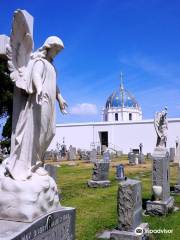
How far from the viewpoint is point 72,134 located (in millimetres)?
51562

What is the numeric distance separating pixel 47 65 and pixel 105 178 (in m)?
11.0

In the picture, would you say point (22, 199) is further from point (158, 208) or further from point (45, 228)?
point (158, 208)

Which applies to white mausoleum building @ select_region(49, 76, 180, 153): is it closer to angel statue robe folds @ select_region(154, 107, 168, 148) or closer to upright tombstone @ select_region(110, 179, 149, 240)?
angel statue robe folds @ select_region(154, 107, 168, 148)

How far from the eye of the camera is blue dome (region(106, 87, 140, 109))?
208ft

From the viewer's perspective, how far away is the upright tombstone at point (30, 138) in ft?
12.2

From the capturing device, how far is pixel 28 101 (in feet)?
13.3

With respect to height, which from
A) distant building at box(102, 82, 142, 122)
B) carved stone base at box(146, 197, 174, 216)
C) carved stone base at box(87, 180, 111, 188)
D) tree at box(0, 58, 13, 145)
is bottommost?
carved stone base at box(146, 197, 174, 216)

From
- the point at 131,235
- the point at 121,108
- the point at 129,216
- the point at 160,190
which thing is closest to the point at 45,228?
the point at 131,235

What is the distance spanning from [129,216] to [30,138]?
139 inches

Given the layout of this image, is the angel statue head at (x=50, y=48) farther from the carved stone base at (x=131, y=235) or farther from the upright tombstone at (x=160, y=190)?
the upright tombstone at (x=160, y=190)

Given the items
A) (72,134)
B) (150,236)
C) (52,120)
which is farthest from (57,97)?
(72,134)

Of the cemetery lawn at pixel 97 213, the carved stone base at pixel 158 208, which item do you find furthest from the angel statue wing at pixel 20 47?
the carved stone base at pixel 158 208

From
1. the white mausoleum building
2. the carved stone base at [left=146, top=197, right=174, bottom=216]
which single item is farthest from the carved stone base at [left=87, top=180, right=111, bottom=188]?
the white mausoleum building

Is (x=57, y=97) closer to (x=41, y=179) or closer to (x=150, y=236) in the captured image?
(x=41, y=179)
